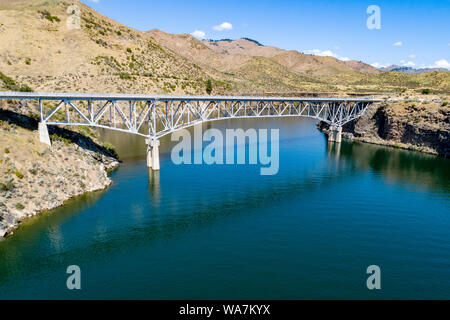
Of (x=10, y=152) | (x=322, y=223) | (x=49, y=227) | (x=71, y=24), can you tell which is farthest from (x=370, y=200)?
(x=71, y=24)

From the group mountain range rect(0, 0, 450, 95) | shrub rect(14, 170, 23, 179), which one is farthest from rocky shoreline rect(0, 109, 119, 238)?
mountain range rect(0, 0, 450, 95)

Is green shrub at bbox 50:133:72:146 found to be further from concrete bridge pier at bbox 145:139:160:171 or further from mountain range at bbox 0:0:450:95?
mountain range at bbox 0:0:450:95

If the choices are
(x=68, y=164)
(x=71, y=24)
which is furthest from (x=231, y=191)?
(x=71, y=24)

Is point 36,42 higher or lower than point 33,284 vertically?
higher

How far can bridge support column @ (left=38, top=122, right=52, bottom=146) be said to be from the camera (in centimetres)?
3574

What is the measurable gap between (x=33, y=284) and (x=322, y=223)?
76.5 ft

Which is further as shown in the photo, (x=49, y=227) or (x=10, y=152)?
(x=10, y=152)

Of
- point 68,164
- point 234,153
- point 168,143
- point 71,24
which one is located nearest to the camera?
point 68,164

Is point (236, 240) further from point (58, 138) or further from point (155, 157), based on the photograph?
point (58, 138)

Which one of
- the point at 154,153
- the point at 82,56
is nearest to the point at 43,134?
the point at 154,153

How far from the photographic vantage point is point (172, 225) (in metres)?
27.9
